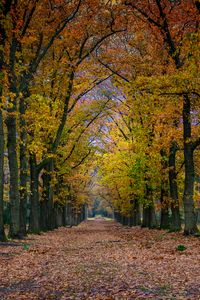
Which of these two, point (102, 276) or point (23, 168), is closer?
point (102, 276)

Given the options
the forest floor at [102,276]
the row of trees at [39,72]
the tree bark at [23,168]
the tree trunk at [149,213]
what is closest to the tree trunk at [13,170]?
the row of trees at [39,72]

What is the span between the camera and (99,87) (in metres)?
31.9

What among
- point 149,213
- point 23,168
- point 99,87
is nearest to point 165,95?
point 23,168

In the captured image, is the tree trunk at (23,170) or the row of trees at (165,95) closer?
the row of trees at (165,95)

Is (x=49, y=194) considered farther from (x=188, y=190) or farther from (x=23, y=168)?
(x=188, y=190)

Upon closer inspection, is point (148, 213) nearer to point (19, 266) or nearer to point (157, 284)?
point (19, 266)

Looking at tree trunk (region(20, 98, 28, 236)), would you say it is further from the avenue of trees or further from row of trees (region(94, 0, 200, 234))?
row of trees (region(94, 0, 200, 234))

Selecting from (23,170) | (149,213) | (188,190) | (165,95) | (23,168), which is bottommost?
(149,213)

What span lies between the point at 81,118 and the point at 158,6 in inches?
624

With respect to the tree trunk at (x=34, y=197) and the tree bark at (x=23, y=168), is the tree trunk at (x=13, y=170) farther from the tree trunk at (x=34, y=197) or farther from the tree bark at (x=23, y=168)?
the tree trunk at (x=34, y=197)

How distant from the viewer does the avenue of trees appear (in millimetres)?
17141

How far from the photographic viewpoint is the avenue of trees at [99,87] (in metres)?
17.1

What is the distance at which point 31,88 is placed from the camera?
23578 millimetres

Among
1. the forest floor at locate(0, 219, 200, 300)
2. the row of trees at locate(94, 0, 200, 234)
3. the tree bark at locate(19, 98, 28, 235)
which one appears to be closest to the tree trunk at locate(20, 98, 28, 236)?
the tree bark at locate(19, 98, 28, 235)
